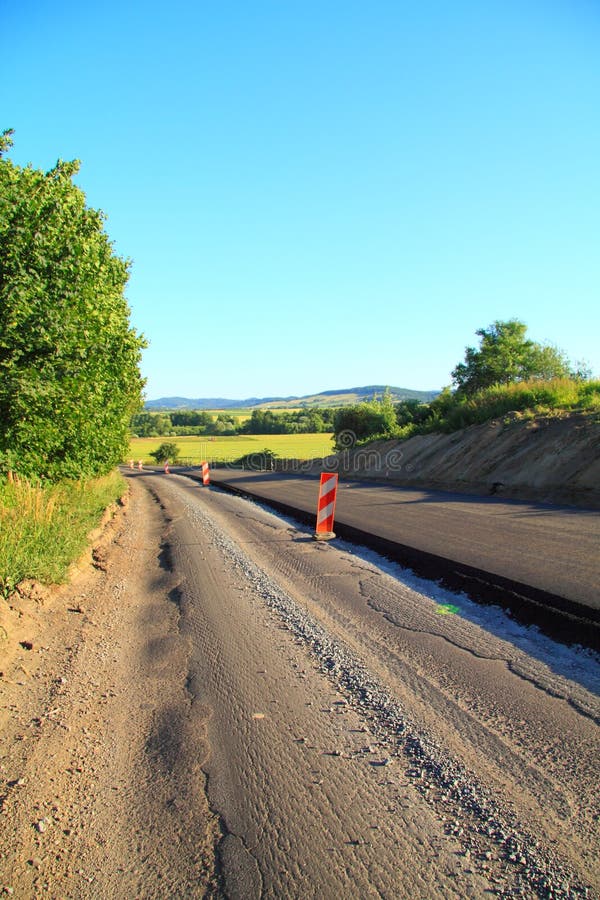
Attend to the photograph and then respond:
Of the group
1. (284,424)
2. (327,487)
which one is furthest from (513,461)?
(284,424)

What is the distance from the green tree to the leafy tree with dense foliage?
132 feet

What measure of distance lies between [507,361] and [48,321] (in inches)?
1762

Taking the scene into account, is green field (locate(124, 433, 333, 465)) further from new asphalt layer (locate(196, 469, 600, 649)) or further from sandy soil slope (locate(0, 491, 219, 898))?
sandy soil slope (locate(0, 491, 219, 898))

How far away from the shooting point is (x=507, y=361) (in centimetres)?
4828

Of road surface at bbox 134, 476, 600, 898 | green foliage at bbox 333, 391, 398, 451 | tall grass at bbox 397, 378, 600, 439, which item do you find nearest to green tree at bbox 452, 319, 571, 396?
green foliage at bbox 333, 391, 398, 451

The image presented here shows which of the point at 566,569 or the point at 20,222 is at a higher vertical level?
the point at 20,222

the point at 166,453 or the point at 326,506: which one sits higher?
the point at 326,506

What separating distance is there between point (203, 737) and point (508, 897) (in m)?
1.96

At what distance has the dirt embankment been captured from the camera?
632 inches

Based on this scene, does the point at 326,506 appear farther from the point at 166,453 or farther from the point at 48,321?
the point at 166,453

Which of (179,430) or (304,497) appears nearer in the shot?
(304,497)

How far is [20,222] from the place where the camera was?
9.66 m

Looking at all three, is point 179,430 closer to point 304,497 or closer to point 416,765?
point 304,497

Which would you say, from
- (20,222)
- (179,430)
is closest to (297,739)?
(20,222)
